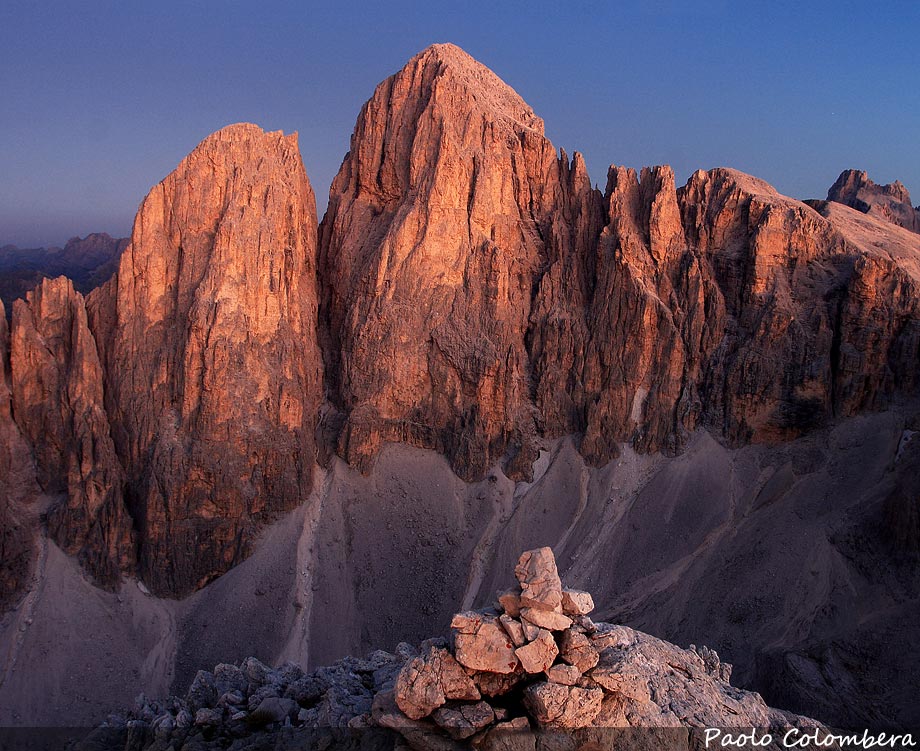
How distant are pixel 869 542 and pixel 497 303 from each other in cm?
2824

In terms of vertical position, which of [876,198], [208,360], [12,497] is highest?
[876,198]

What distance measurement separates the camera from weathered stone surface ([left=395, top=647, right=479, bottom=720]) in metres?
15.2

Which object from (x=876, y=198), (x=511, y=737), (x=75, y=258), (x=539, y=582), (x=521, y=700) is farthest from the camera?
(x=75, y=258)

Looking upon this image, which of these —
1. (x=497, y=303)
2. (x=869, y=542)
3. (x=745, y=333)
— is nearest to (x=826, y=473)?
(x=869, y=542)

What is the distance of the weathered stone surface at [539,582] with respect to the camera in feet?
52.4

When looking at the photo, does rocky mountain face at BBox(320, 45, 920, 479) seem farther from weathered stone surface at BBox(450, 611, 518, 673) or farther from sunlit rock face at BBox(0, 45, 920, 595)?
weathered stone surface at BBox(450, 611, 518, 673)

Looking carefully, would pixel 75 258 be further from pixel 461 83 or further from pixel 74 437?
pixel 461 83

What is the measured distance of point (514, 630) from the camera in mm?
15711

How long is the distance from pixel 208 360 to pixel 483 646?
3532 cm

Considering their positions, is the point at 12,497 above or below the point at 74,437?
below

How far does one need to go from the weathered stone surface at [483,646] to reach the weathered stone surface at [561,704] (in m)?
0.77

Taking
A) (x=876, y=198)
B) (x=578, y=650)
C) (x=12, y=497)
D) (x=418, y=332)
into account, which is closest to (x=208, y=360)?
(x=12, y=497)

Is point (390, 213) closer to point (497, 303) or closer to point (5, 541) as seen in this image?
point (497, 303)

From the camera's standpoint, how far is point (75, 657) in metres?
39.9
